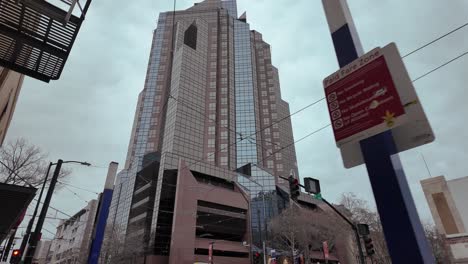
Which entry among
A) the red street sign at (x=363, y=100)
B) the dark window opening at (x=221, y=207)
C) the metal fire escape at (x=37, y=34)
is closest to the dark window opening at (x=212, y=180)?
the dark window opening at (x=221, y=207)

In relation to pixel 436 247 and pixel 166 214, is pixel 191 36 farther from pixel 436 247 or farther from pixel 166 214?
pixel 436 247

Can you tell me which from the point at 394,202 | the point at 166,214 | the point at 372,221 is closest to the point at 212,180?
the point at 166,214

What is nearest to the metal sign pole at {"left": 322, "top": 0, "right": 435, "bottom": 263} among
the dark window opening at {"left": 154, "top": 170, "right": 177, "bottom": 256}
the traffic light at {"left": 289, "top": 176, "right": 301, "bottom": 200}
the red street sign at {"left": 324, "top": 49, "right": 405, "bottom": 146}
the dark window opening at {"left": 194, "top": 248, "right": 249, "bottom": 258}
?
the red street sign at {"left": 324, "top": 49, "right": 405, "bottom": 146}

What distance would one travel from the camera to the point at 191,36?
385 feet

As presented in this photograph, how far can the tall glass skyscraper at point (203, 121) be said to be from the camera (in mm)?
67875

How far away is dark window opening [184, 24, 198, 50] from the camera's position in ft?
378

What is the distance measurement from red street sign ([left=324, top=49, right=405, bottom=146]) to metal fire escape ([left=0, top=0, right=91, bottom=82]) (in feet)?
15.1

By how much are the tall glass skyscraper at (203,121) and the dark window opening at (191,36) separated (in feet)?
1.34

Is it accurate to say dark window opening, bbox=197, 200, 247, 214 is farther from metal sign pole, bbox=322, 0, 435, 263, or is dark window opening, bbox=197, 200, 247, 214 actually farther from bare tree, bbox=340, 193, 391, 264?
metal sign pole, bbox=322, 0, 435, 263

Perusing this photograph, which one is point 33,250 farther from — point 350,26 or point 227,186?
point 227,186

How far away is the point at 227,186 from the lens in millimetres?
74812

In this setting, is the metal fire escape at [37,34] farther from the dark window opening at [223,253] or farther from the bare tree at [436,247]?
the dark window opening at [223,253]

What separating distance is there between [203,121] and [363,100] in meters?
92.3

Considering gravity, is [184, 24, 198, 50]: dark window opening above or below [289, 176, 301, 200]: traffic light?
above
